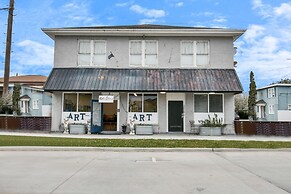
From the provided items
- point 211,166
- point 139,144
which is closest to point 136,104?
point 139,144

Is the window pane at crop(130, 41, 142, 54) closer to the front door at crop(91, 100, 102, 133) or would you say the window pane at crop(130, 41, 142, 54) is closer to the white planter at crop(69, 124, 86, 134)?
the front door at crop(91, 100, 102, 133)

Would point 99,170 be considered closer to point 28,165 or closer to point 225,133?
point 28,165

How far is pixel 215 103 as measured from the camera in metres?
22.8

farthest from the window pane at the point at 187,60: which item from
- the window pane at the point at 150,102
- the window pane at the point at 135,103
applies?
the window pane at the point at 135,103

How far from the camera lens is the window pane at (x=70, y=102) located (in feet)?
75.4

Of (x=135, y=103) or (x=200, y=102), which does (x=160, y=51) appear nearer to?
(x=135, y=103)

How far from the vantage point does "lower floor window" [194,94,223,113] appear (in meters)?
22.7

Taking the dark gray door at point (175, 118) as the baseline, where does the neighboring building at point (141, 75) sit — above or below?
above

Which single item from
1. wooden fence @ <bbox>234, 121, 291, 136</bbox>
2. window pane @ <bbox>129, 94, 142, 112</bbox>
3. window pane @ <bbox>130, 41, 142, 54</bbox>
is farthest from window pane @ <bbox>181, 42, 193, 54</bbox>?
wooden fence @ <bbox>234, 121, 291, 136</bbox>

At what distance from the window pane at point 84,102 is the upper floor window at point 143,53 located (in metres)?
4.04

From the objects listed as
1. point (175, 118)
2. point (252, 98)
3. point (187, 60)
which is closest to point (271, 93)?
point (252, 98)

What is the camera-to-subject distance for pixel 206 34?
23016 millimetres

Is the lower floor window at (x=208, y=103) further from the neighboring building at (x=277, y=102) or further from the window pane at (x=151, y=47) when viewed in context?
the neighboring building at (x=277, y=102)

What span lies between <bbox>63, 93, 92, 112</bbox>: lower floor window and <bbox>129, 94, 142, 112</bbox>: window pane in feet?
9.72
